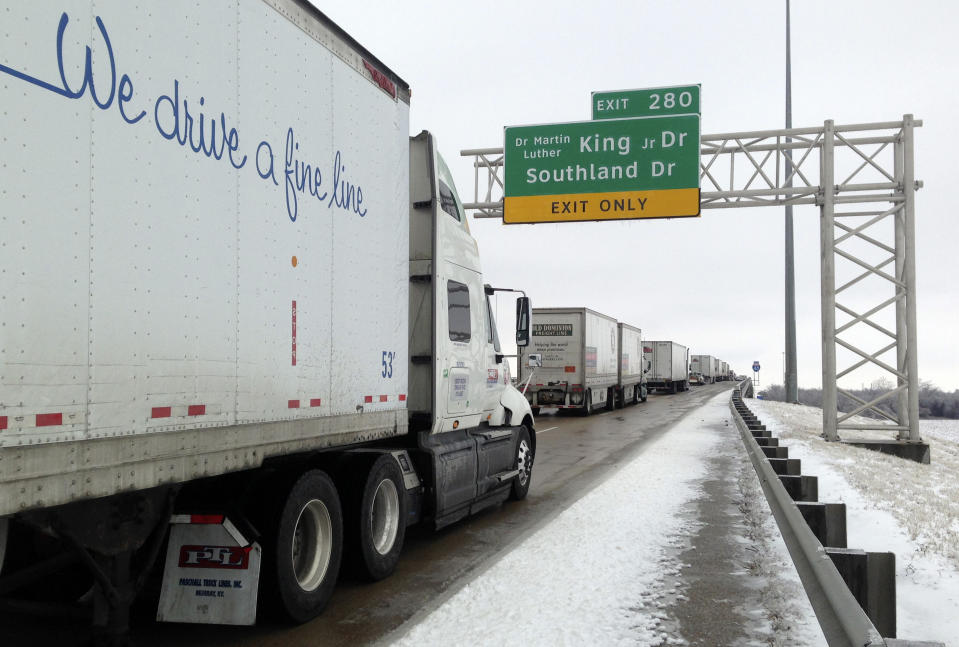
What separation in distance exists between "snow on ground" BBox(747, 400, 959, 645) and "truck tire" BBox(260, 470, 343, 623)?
363 cm

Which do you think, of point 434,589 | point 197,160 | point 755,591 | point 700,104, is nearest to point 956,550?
point 755,591

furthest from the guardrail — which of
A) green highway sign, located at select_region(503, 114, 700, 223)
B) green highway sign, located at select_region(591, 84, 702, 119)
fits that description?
green highway sign, located at select_region(591, 84, 702, 119)

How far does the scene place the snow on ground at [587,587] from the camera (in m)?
4.82

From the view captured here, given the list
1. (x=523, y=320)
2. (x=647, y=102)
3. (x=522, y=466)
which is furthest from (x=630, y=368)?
(x=523, y=320)

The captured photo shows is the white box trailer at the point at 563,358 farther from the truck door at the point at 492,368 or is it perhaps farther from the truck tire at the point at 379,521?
the truck tire at the point at 379,521

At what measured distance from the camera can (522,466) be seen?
396 inches

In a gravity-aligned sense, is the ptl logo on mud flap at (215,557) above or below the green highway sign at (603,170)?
below

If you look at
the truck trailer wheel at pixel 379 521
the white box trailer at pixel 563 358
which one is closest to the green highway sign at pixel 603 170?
the white box trailer at pixel 563 358

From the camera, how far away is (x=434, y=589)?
595 centimetres

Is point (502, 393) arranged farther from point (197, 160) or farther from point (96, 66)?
point (96, 66)

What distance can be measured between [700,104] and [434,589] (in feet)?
51.2

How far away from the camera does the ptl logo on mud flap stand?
4660 mm

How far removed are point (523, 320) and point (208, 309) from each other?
5.68 m

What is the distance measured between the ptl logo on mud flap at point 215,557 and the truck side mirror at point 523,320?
5.24 m
